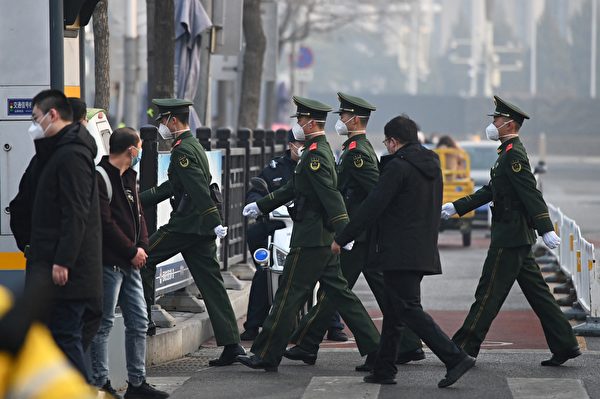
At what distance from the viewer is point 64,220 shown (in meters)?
7.00

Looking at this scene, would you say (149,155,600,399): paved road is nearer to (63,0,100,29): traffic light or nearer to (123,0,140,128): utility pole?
(63,0,100,29): traffic light

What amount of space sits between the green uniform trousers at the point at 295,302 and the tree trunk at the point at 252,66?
639 inches

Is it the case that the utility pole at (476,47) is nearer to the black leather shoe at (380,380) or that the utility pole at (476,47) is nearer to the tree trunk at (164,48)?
the tree trunk at (164,48)

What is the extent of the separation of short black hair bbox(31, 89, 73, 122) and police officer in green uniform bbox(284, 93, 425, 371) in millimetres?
3284

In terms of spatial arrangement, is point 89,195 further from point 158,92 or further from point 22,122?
point 158,92

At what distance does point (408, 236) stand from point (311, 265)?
1011 millimetres

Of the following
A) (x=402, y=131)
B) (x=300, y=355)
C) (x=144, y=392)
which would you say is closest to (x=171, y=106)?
(x=402, y=131)

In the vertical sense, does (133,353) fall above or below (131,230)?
below

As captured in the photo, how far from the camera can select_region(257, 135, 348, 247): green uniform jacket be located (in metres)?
9.55

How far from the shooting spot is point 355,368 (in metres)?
9.83

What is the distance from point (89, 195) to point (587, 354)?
4650 mm

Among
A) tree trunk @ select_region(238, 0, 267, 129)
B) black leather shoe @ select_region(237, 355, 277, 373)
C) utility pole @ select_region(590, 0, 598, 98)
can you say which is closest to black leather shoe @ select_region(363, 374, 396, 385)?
black leather shoe @ select_region(237, 355, 277, 373)

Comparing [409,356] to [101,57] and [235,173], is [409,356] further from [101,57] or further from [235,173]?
[101,57]

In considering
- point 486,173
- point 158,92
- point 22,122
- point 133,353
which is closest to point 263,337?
point 133,353
